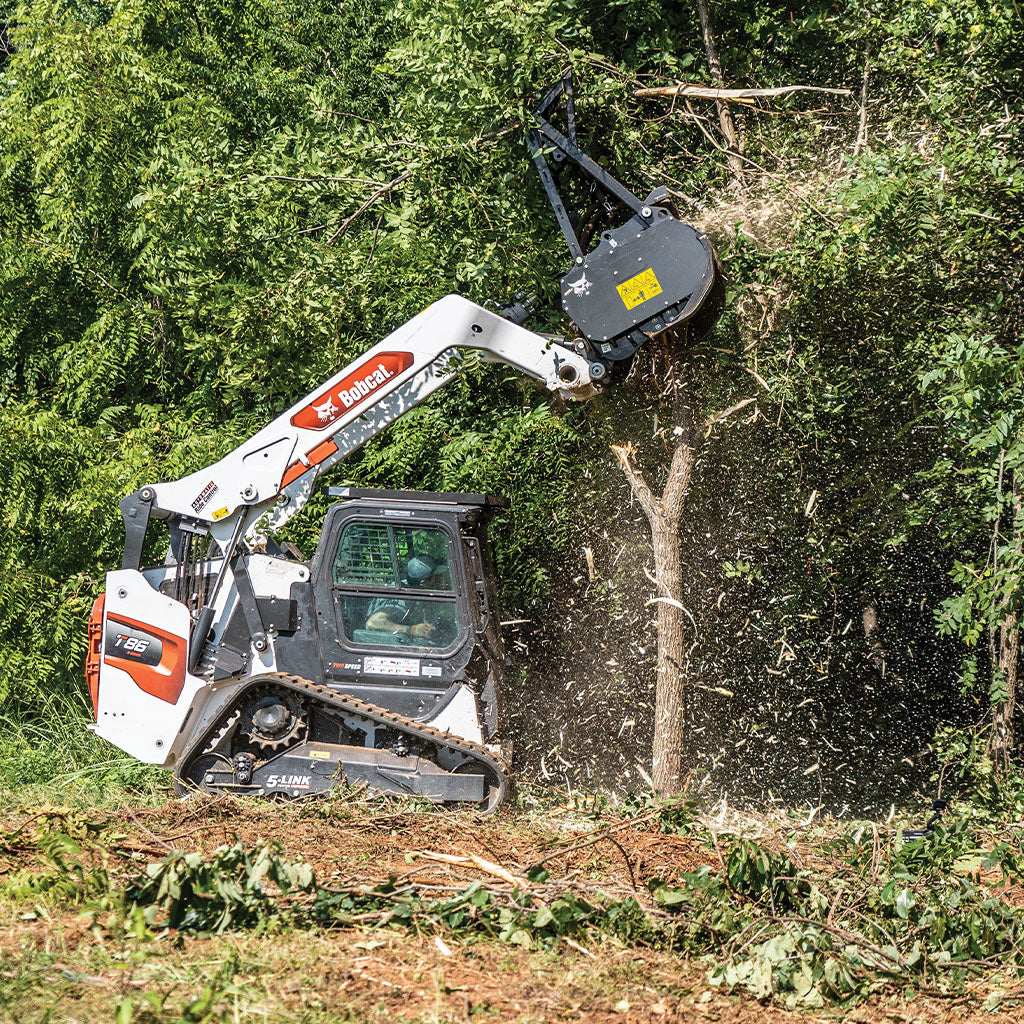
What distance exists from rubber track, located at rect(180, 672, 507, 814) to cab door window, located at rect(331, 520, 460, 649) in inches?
16.7

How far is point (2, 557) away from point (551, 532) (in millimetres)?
4970

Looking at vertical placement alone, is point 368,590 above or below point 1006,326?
below

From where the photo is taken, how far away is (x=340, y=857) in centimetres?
525

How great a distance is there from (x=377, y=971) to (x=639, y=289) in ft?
13.7

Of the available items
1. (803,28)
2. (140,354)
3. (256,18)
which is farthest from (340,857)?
(256,18)

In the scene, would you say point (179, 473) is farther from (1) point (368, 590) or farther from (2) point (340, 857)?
(2) point (340, 857)

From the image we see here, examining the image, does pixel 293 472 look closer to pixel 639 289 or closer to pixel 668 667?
pixel 639 289

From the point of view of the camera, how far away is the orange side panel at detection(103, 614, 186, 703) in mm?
7383

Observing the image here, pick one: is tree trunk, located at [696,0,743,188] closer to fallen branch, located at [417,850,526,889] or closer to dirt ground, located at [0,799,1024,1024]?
dirt ground, located at [0,799,1024,1024]

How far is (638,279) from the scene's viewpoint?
668 cm

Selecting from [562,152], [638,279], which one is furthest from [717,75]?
[638,279]

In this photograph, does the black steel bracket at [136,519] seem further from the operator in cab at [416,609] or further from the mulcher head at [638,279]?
the mulcher head at [638,279]

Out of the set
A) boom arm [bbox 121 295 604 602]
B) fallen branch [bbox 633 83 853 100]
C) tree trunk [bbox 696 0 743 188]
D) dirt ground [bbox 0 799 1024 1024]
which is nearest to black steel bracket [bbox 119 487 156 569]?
boom arm [bbox 121 295 604 602]

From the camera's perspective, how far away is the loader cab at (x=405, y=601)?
738 centimetres
